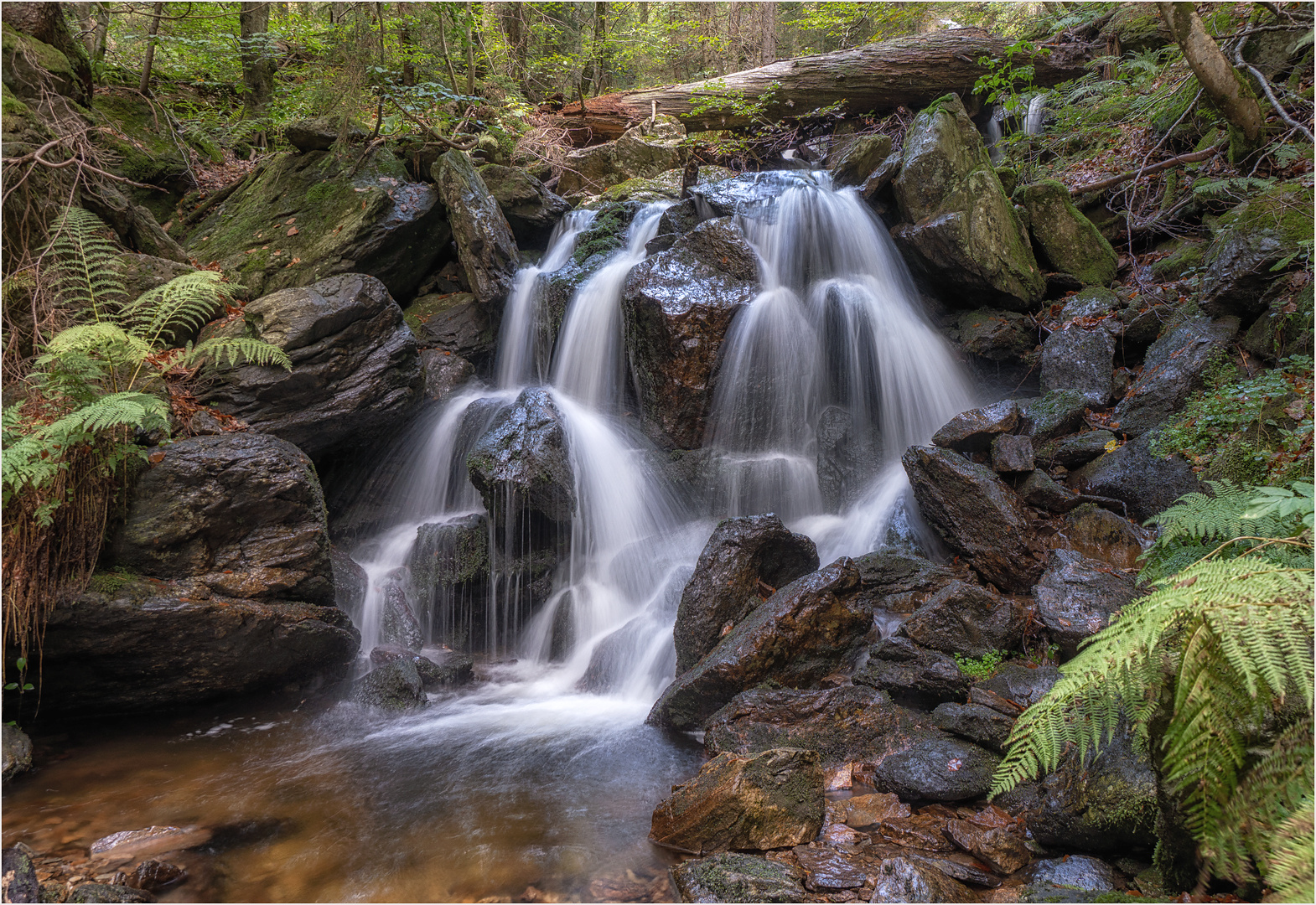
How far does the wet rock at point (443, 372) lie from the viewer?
879 centimetres

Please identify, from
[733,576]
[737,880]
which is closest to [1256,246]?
[733,576]

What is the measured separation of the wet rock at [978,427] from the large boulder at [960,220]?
2433 mm

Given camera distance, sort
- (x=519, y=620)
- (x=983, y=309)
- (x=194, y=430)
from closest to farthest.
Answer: (x=194, y=430)
(x=519, y=620)
(x=983, y=309)

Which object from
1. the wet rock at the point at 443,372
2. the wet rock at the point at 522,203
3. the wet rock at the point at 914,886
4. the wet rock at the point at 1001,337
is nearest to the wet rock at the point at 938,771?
the wet rock at the point at 914,886

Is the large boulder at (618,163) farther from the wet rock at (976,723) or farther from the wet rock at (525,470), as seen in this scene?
the wet rock at (976,723)

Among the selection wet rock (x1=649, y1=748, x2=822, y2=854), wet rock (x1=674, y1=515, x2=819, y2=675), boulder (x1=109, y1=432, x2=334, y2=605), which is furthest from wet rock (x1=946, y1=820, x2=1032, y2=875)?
boulder (x1=109, y1=432, x2=334, y2=605)

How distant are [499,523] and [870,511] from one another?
3882mm

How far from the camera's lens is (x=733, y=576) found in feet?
18.1

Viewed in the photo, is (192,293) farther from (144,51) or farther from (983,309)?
(983,309)

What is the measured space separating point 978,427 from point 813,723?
12.1ft

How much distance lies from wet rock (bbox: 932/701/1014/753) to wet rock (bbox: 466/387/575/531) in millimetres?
4171

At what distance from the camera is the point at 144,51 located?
1108 cm

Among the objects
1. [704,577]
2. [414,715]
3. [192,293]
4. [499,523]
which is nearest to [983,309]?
[704,577]

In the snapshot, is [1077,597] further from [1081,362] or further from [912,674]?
[1081,362]
